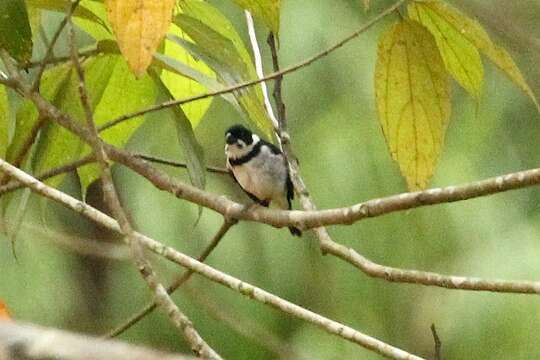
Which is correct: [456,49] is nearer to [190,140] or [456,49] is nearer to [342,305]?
[190,140]

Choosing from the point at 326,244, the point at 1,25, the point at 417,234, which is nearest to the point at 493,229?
the point at 417,234

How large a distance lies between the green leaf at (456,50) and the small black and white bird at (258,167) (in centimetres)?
44

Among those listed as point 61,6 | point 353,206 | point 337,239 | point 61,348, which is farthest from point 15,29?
point 337,239

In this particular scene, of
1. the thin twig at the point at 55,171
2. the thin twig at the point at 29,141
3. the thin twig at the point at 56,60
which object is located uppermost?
the thin twig at the point at 56,60

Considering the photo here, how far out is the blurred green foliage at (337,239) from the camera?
3.79 ft

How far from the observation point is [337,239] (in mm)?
1202

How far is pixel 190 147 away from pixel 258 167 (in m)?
0.46

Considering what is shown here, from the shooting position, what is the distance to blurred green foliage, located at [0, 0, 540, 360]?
1.16 meters

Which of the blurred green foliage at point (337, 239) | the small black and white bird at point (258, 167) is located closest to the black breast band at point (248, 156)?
the small black and white bird at point (258, 167)

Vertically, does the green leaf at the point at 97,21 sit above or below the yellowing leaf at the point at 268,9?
above

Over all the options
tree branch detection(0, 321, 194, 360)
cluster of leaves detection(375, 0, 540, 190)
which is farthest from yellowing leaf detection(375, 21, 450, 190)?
tree branch detection(0, 321, 194, 360)

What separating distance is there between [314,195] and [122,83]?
66cm

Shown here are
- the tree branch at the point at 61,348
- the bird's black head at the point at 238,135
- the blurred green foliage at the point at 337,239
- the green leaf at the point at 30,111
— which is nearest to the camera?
the tree branch at the point at 61,348

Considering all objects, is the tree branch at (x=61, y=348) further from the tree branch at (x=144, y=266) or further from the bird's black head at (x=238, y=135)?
the bird's black head at (x=238, y=135)
